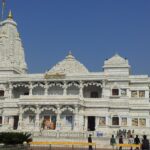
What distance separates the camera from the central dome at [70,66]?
61594mm

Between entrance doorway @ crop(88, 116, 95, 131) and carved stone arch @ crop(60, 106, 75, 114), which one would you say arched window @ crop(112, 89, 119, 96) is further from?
carved stone arch @ crop(60, 106, 75, 114)

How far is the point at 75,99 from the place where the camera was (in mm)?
52438

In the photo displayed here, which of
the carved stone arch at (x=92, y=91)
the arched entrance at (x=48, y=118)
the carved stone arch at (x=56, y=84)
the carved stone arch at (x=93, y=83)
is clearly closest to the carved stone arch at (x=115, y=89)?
the carved stone arch at (x=93, y=83)

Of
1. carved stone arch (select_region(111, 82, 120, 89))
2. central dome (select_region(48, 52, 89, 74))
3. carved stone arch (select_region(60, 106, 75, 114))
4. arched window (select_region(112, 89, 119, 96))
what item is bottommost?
carved stone arch (select_region(60, 106, 75, 114))

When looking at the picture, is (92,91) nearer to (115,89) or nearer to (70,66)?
(115,89)

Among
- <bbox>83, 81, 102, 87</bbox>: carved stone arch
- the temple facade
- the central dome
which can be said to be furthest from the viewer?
the central dome

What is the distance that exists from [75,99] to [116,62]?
10.7m

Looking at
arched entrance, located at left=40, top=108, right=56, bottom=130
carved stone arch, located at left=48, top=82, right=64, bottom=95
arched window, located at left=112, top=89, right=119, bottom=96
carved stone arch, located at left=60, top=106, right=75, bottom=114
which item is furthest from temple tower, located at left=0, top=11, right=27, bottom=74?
arched window, located at left=112, top=89, right=119, bottom=96

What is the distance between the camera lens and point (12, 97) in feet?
197

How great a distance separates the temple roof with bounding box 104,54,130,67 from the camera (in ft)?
191

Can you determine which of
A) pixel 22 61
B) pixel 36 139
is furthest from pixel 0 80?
pixel 36 139

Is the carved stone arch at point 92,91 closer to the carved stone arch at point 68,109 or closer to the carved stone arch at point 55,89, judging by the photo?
the carved stone arch at point 55,89

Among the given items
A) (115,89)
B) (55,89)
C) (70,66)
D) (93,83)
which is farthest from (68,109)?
(70,66)

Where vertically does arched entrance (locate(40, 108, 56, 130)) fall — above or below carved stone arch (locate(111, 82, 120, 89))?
below
